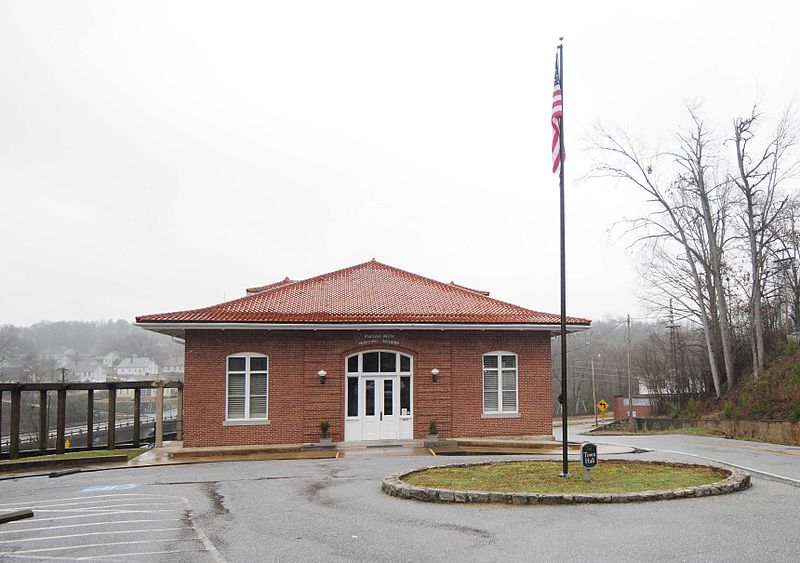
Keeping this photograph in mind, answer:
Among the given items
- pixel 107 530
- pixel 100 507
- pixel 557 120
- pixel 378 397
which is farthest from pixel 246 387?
pixel 557 120

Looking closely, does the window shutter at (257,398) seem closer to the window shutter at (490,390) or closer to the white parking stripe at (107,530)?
the window shutter at (490,390)

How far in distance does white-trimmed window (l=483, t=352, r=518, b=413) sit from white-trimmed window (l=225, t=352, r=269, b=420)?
7054 millimetres

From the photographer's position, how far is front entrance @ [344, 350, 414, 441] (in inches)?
922

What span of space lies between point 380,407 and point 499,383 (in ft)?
12.9

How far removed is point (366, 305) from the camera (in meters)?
24.6

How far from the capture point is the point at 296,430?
22938mm

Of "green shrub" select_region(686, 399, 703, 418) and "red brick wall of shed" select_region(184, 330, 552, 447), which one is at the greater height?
"red brick wall of shed" select_region(184, 330, 552, 447)

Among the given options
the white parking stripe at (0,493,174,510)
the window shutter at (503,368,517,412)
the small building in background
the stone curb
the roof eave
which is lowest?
the small building in background

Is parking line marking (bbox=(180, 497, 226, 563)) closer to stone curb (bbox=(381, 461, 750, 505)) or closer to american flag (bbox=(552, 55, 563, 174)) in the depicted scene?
stone curb (bbox=(381, 461, 750, 505))

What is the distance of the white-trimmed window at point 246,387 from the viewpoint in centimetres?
2289

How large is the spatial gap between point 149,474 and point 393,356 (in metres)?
8.73

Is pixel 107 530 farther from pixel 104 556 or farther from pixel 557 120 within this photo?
pixel 557 120

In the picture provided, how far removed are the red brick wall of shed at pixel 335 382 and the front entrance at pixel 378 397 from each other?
299mm

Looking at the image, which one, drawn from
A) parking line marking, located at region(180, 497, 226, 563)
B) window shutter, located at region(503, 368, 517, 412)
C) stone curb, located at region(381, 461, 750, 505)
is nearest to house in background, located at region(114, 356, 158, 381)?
window shutter, located at region(503, 368, 517, 412)
